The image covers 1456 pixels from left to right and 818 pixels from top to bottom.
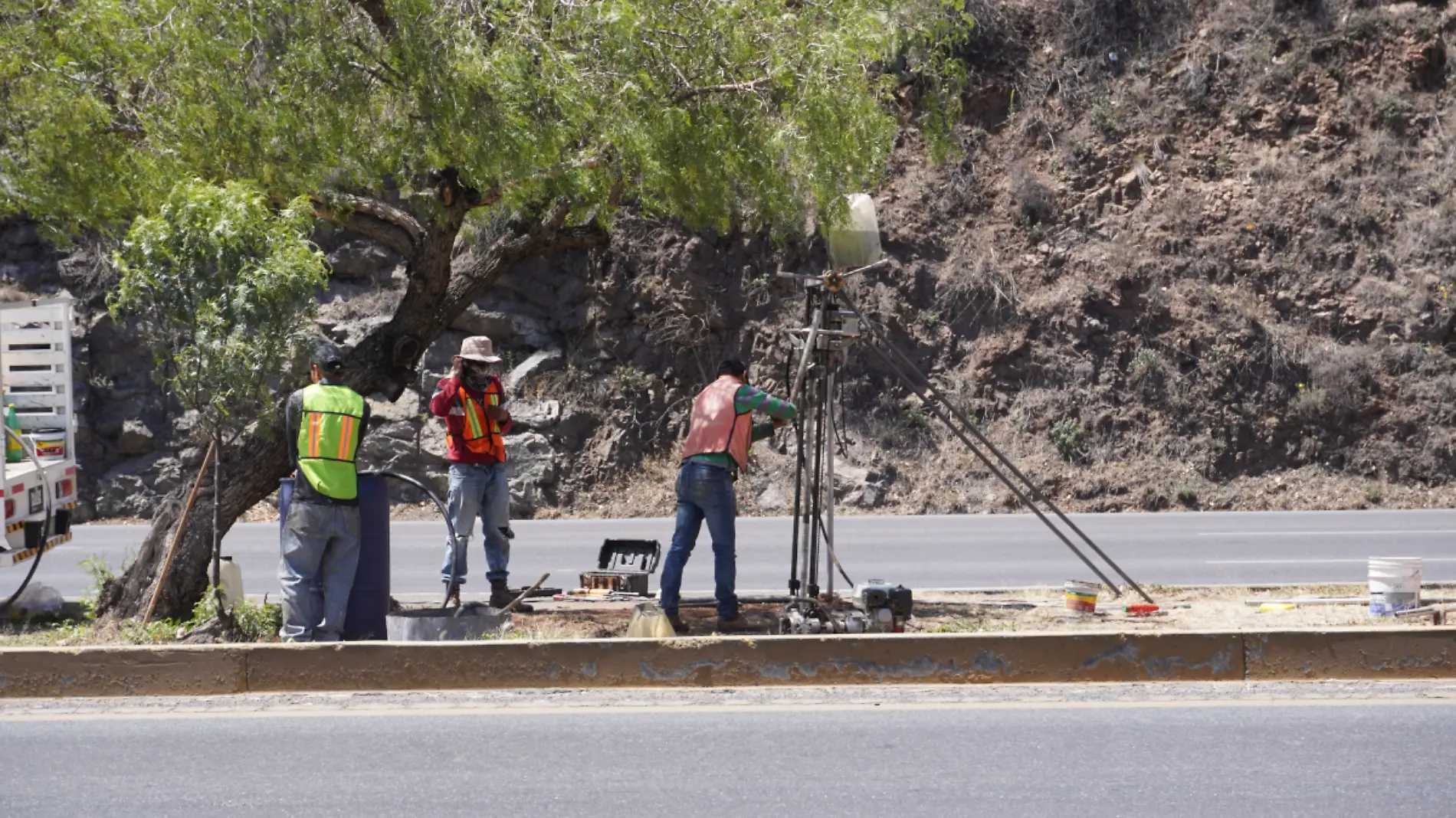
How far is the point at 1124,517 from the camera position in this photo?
53.5ft

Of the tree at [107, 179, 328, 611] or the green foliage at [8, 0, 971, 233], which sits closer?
the tree at [107, 179, 328, 611]

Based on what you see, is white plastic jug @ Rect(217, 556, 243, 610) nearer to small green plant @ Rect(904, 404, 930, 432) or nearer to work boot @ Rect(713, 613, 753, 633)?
work boot @ Rect(713, 613, 753, 633)

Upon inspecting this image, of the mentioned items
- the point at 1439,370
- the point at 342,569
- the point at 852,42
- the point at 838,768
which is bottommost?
the point at 838,768

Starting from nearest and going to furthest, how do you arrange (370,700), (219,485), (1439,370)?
1. (370,700)
2. (219,485)
3. (1439,370)

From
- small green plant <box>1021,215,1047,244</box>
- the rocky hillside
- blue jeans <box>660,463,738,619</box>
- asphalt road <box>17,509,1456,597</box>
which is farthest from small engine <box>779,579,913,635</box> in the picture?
small green plant <box>1021,215,1047,244</box>

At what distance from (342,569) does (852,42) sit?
15.5ft

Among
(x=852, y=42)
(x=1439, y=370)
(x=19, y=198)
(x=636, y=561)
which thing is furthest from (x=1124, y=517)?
(x=19, y=198)

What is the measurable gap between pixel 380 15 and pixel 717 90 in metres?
2.27

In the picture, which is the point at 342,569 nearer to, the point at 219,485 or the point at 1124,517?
the point at 219,485

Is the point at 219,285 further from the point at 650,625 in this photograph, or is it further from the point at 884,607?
the point at 884,607

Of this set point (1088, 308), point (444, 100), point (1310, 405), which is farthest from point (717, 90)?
point (1310, 405)

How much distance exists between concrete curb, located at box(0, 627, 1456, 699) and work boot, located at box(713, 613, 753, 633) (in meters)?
1.79

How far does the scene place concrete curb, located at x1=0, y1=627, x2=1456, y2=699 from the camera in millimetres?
6738

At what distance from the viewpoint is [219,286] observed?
7844 millimetres
